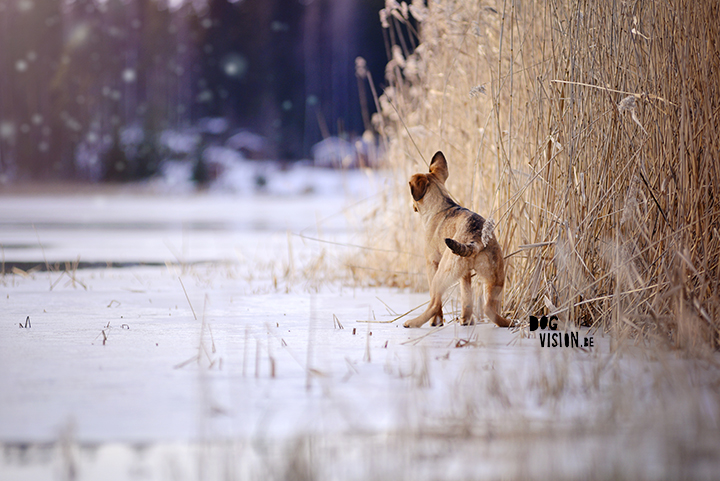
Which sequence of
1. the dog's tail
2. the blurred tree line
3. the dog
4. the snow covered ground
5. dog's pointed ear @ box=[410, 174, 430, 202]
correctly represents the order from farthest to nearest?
the blurred tree line, dog's pointed ear @ box=[410, 174, 430, 202], the dog, the dog's tail, the snow covered ground

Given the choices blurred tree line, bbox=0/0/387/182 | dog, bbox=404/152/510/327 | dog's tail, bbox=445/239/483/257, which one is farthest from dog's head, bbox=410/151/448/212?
blurred tree line, bbox=0/0/387/182

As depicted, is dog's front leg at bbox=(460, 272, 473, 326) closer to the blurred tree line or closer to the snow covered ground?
the snow covered ground

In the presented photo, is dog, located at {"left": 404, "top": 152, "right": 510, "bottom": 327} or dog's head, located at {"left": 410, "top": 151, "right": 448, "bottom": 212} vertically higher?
dog's head, located at {"left": 410, "top": 151, "right": 448, "bottom": 212}

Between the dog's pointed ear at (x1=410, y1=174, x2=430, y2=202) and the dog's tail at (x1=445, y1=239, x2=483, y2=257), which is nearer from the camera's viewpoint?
the dog's tail at (x1=445, y1=239, x2=483, y2=257)

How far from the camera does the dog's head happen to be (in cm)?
280

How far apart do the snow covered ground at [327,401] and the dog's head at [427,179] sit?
57cm

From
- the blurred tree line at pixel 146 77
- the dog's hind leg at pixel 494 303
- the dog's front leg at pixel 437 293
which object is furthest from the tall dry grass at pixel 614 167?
the blurred tree line at pixel 146 77

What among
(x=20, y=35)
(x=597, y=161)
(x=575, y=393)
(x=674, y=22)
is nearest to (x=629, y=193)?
(x=597, y=161)

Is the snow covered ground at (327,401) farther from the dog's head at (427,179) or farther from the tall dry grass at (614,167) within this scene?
the dog's head at (427,179)

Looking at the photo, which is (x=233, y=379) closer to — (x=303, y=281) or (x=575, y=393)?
(x=575, y=393)

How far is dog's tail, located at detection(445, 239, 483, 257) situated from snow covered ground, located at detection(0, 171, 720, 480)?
31cm

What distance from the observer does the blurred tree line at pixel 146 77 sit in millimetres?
20453

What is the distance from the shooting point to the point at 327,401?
1.70 m

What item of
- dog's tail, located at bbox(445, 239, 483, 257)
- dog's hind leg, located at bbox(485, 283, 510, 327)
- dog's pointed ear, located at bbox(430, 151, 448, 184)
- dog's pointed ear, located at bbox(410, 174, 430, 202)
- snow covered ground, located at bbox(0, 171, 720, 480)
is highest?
dog's pointed ear, located at bbox(430, 151, 448, 184)
